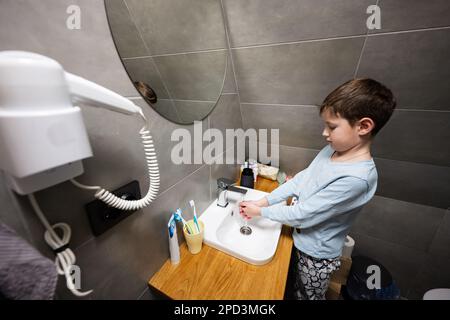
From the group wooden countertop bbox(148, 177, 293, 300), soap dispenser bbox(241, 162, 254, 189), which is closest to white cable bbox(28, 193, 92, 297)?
wooden countertop bbox(148, 177, 293, 300)

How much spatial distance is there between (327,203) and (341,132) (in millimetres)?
271

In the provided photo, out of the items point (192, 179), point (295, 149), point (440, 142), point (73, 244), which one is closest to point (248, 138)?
point (295, 149)

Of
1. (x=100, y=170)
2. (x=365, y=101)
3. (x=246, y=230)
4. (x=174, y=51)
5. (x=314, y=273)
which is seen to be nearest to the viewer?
(x=100, y=170)

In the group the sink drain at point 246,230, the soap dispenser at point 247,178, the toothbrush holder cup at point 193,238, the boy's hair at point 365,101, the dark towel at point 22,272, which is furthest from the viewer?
the soap dispenser at point 247,178

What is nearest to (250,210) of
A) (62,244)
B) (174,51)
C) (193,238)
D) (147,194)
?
(193,238)

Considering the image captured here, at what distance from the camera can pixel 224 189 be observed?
1.00 m

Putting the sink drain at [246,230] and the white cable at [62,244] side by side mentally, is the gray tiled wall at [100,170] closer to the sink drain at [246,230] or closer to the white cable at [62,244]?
the white cable at [62,244]

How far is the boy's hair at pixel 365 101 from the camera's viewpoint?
0.58 metres

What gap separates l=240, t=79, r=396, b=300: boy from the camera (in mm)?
594

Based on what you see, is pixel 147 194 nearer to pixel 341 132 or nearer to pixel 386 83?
pixel 341 132

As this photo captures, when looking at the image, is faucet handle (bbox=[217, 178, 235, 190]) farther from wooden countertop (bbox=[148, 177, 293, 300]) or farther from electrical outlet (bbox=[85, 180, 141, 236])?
electrical outlet (bbox=[85, 180, 141, 236])

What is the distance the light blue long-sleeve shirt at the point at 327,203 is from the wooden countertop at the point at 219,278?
15cm

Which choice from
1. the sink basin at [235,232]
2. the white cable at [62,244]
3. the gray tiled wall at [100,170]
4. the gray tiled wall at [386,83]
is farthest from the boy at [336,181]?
the white cable at [62,244]

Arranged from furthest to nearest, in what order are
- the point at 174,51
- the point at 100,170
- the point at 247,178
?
1. the point at 247,178
2. the point at 174,51
3. the point at 100,170
